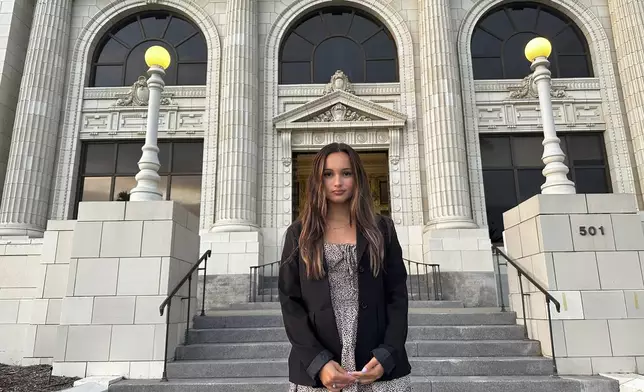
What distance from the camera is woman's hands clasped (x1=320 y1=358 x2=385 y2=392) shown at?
204 centimetres

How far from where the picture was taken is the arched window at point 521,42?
48.2ft

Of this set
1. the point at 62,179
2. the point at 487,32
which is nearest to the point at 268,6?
the point at 487,32

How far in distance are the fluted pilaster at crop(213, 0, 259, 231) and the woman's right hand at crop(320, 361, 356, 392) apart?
10466 millimetres

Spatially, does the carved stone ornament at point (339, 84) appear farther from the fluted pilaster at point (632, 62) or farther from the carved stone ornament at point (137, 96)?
the fluted pilaster at point (632, 62)

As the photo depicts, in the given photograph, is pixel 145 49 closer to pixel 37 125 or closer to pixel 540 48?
pixel 37 125

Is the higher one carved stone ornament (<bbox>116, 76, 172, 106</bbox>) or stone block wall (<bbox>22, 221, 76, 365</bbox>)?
carved stone ornament (<bbox>116, 76, 172, 106</bbox>)

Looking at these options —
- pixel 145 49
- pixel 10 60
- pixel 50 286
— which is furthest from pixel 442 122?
pixel 10 60

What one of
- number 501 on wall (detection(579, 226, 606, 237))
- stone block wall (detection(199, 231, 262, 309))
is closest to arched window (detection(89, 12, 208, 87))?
stone block wall (detection(199, 231, 262, 309))

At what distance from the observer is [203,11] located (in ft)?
49.0

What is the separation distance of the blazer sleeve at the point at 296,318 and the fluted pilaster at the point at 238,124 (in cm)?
1013

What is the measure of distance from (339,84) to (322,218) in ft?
40.3

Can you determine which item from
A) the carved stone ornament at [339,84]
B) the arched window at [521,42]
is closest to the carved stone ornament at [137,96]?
the carved stone ornament at [339,84]

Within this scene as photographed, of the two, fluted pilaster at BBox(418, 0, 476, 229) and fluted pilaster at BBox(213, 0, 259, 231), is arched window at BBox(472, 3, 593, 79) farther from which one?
fluted pilaster at BBox(213, 0, 259, 231)

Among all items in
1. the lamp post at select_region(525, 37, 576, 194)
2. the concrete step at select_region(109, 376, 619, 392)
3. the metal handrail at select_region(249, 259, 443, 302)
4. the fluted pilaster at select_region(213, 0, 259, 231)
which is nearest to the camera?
the concrete step at select_region(109, 376, 619, 392)
